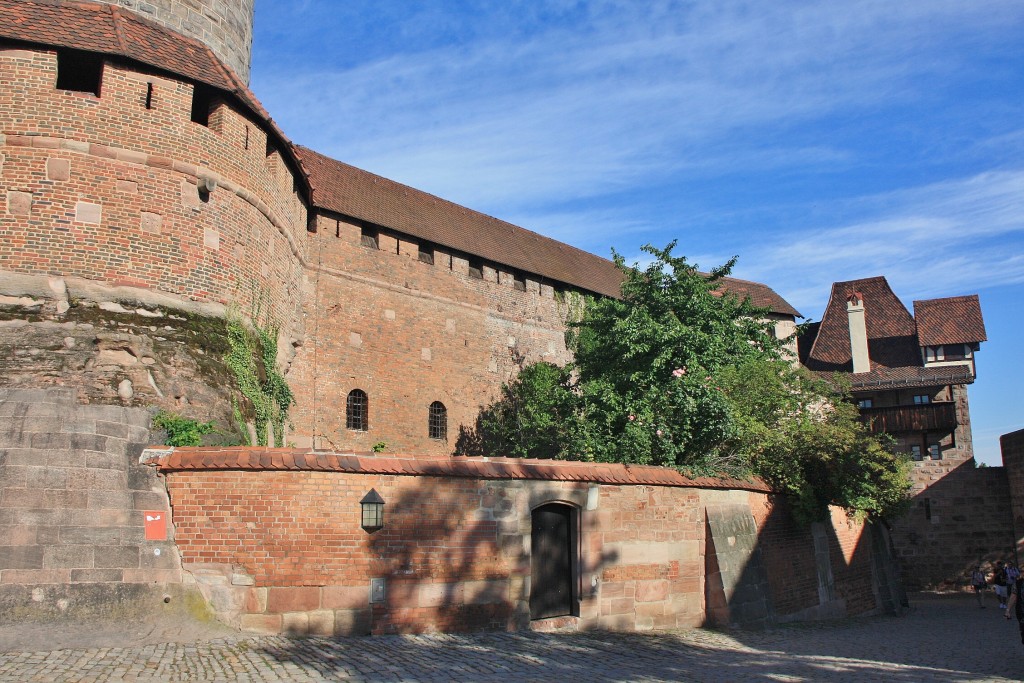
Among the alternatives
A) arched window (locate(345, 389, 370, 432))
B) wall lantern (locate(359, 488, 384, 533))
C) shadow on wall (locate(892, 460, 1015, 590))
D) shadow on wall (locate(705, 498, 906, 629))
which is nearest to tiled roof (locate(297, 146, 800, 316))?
arched window (locate(345, 389, 370, 432))

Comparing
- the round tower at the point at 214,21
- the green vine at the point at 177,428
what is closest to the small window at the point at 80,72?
the round tower at the point at 214,21

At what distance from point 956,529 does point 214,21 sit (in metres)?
29.0

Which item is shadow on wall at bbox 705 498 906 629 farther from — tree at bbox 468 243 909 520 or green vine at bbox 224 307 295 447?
green vine at bbox 224 307 295 447

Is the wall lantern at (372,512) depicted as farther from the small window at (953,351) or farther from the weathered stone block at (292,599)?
the small window at (953,351)

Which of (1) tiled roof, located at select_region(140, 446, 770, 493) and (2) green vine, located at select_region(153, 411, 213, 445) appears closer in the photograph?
(1) tiled roof, located at select_region(140, 446, 770, 493)

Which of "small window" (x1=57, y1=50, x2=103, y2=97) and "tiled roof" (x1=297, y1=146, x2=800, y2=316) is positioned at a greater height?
"tiled roof" (x1=297, y1=146, x2=800, y2=316)

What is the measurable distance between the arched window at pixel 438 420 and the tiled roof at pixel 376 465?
10.5m

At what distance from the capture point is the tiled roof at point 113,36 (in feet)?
44.2

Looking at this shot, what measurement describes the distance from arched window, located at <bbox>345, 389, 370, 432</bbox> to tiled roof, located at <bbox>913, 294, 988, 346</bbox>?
26.4 meters

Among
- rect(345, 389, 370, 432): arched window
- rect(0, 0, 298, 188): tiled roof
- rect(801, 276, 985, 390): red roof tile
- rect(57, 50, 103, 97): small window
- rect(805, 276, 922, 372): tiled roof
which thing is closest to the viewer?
rect(0, 0, 298, 188): tiled roof

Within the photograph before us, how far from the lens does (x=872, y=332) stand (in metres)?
40.6

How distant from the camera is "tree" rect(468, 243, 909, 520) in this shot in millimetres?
16719

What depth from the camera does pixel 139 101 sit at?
13.8m

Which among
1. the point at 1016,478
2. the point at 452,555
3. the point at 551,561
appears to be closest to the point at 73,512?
the point at 452,555
